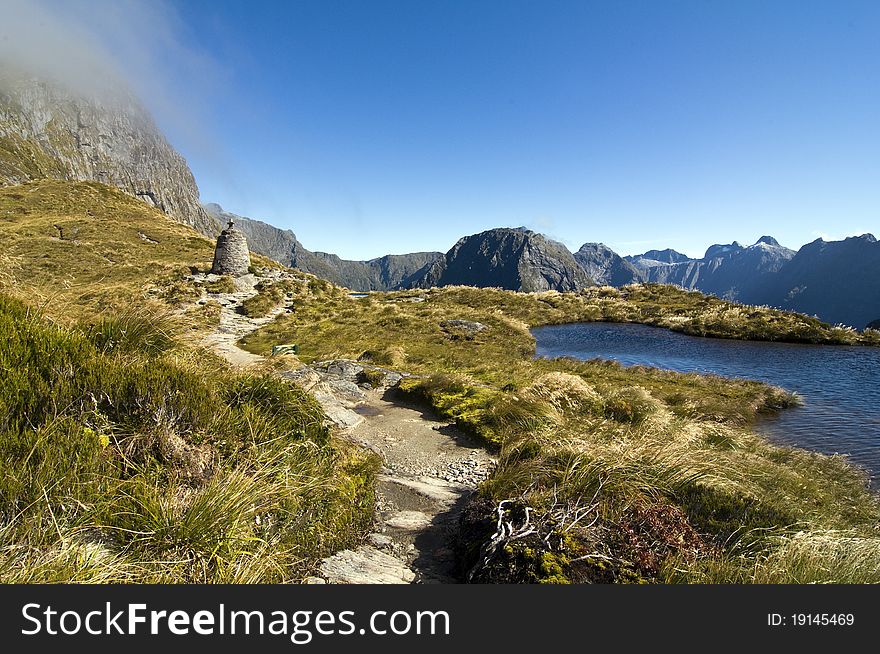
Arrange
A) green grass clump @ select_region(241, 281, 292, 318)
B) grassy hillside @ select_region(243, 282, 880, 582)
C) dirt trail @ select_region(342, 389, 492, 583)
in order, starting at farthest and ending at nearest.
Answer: green grass clump @ select_region(241, 281, 292, 318) < dirt trail @ select_region(342, 389, 492, 583) < grassy hillside @ select_region(243, 282, 880, 582)

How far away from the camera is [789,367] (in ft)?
77.6

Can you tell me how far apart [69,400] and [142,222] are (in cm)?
10337

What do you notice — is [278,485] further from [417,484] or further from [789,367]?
[789,367]

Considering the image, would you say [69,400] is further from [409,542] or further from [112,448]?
[409,542]

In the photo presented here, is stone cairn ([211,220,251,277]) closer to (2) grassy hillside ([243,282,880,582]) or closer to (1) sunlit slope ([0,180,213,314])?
(1) sunlit slope ([0,180,213,314])

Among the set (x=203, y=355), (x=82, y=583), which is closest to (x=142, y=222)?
(x=203, y=355)

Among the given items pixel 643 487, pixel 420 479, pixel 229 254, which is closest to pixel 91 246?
pixel 229 254

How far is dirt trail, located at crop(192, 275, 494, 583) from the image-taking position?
514cm

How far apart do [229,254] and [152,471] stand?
1809 inches

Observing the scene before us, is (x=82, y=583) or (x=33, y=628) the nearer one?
(x=33, y=628)

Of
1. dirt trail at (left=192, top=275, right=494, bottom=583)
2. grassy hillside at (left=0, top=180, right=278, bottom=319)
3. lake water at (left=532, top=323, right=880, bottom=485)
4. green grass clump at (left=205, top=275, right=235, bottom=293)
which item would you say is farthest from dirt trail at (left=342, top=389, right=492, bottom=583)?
green grass clump at (left=205, top=275, right=235, bottom=293)

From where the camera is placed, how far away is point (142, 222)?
85.1 meters

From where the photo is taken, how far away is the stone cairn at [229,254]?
44156 mm

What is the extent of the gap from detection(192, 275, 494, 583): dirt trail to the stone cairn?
34358mm
